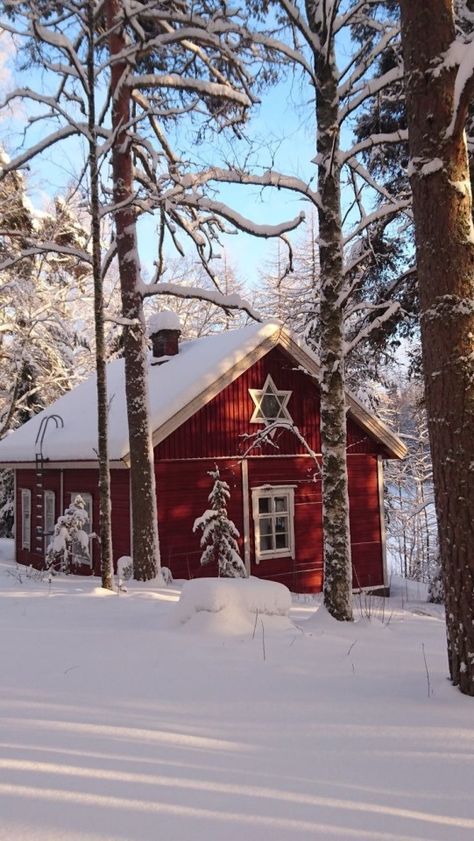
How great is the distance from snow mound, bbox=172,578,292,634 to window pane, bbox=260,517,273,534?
391 inches

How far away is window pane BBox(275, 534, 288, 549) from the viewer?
1602cm

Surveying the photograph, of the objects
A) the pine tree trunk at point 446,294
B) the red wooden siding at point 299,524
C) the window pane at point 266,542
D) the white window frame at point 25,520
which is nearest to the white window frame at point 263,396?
the red wooden siding at point 299,524

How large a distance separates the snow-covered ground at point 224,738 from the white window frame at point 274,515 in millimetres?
10149

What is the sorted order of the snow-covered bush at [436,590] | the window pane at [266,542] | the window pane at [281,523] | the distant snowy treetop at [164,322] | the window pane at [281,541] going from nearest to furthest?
the snow-covered bush at [436,590], the window pane at [266,542], the window pane at [281,541], the window pane at [281,523], the distant snowy treetop at [164,322]

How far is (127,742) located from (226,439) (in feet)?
40.0

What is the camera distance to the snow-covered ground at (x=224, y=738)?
237cm

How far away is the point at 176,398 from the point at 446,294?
31.8ft

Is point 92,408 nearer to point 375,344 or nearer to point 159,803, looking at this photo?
point 375,344

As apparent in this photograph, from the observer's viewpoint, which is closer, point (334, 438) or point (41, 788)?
point (41, 788)

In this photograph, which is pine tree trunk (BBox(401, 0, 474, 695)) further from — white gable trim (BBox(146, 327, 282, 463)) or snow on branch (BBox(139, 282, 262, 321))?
white gable trim (BBox(146, 327, 282, 463))

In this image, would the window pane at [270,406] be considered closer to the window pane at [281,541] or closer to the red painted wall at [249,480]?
the red painted wall at [249,480]

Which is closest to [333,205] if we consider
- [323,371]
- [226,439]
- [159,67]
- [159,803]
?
[323,371]

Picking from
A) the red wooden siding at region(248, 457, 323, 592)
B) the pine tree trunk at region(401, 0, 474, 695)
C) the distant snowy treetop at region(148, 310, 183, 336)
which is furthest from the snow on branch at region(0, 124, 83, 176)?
the red wooden siding at region(248, 457, 323, 592)

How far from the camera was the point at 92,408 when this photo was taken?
56.5ft
